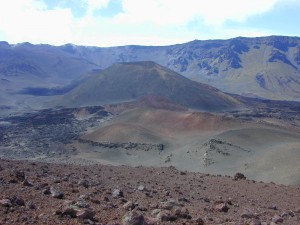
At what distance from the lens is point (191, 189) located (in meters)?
19.8

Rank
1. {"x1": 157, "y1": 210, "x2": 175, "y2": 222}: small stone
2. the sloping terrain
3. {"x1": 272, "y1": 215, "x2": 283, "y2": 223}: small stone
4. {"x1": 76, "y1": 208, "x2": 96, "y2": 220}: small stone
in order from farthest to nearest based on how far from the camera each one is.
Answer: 1. the sloping terrain
2. {"x1": 272, "y1": 215, "x2": 283, "y2": 223}: small stone
3. {"x1": 157, "y1": 210, "x2": 175, "y2": 222}: small stone
4. {"x1": 76, "y1": 208, "x2": 96, "y2": 220}: small stone

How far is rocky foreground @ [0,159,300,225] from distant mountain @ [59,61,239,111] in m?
75.5

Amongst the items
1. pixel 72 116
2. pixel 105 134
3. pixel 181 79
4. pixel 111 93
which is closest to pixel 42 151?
pixel 105 134

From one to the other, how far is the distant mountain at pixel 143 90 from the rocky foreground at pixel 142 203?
75.5 metres

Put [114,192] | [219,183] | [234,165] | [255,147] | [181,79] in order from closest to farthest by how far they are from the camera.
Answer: [114,192] → [219,183] → [234,165] → [255,147] → [181,79]

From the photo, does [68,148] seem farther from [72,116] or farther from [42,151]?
[72,116]

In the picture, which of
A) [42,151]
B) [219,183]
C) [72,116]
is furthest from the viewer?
[72,116]

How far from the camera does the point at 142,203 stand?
1323 cm

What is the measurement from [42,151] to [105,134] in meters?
8.65

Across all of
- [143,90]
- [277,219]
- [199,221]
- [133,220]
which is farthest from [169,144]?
[143,90]

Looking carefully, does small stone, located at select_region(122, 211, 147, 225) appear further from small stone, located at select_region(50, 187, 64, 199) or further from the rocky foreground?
small stone, located at select_region(50, 187, 64, 199)

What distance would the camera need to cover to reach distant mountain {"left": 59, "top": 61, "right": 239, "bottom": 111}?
99875 mm

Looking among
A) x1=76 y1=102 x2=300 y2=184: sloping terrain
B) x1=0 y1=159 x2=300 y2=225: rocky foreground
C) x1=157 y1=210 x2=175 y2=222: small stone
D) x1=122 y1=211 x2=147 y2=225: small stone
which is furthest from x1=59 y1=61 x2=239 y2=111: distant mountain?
x1=122 y1=211 x2=147 y2=225: small stone

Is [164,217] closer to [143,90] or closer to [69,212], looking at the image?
[69,212]
